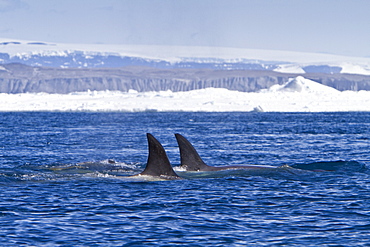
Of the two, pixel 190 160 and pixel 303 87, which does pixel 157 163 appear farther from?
pixel 303 87

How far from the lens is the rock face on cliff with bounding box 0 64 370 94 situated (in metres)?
143

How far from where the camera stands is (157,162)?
1639cm

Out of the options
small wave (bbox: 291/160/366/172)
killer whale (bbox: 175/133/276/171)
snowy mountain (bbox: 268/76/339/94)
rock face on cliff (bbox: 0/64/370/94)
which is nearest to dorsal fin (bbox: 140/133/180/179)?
killer whale (bbox: 175/133/276/171)

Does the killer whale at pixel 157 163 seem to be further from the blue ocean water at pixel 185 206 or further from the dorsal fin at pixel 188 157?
the dorsal fin at pixel 188 157

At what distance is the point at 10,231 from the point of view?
10766mm

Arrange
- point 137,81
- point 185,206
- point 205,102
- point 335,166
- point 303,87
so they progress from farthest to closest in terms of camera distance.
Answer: point 137,81 < point 303,87 < point 205,102 < point 335,166 < point 185,206

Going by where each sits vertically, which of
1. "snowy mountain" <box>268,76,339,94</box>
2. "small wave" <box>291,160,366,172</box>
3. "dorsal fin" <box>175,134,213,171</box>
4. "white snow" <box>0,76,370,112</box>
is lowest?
"small wave" <box>291,160,366,172</box>

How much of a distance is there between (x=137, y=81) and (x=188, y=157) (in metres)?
134

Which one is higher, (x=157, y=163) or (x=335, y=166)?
(x=157, y=163)

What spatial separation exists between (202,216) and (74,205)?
9.02 ft

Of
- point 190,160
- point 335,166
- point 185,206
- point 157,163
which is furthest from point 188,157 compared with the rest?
point 185,206

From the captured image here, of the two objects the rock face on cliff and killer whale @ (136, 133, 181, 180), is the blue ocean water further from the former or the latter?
the rock face on cliff

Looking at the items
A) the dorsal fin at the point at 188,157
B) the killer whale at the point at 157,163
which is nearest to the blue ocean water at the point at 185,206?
the killer whale at the point at 157,163

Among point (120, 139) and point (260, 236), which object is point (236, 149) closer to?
point (120, 139)
